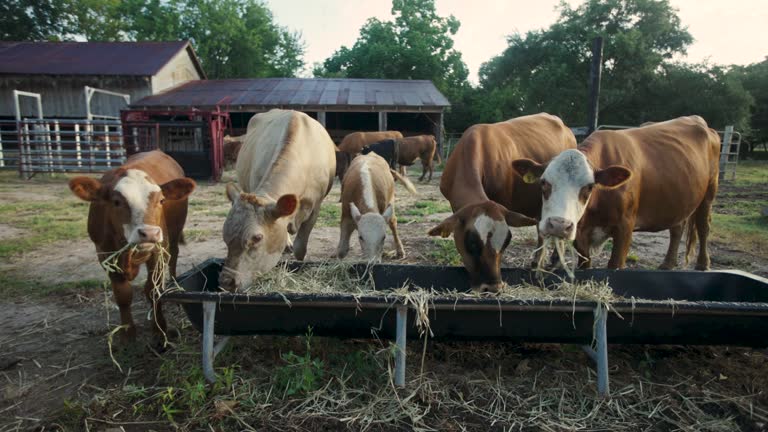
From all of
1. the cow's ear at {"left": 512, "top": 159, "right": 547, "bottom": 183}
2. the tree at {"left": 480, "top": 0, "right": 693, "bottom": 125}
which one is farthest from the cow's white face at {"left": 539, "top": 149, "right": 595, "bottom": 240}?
the tree at {"left": 480, "top": 0, "right": 693, "bottom": 125}

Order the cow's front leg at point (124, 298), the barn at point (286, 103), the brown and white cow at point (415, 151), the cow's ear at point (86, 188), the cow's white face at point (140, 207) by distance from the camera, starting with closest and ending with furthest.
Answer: the cow's white face at point (140, 207) < the cow's ear at point (86, 188) < the cow's front leg at point (124, 298) < the brown and white cow at point (415, 151) < the barn at point (286, 103)

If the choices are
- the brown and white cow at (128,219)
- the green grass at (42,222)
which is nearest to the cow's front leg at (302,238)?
the brown and white cow at (128,219)

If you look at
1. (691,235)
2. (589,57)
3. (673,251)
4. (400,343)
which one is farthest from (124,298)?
(589,57)

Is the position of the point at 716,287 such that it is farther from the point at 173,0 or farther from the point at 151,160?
the point at 173,0

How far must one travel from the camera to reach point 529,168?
4.24 m

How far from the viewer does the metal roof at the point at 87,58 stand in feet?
71.1

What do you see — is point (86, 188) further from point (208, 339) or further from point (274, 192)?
point (208, 339)

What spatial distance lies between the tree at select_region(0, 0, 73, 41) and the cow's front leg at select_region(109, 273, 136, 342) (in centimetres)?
4176

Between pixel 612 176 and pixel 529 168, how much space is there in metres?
0.71

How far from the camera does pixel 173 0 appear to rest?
1663 inches

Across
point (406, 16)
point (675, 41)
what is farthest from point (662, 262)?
point (406, 16)

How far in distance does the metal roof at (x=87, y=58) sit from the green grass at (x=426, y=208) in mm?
17406

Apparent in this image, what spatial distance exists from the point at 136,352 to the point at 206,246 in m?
3.43

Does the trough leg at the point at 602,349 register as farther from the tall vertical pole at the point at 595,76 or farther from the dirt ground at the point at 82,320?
the tall vertical pole at the point at 595,76
